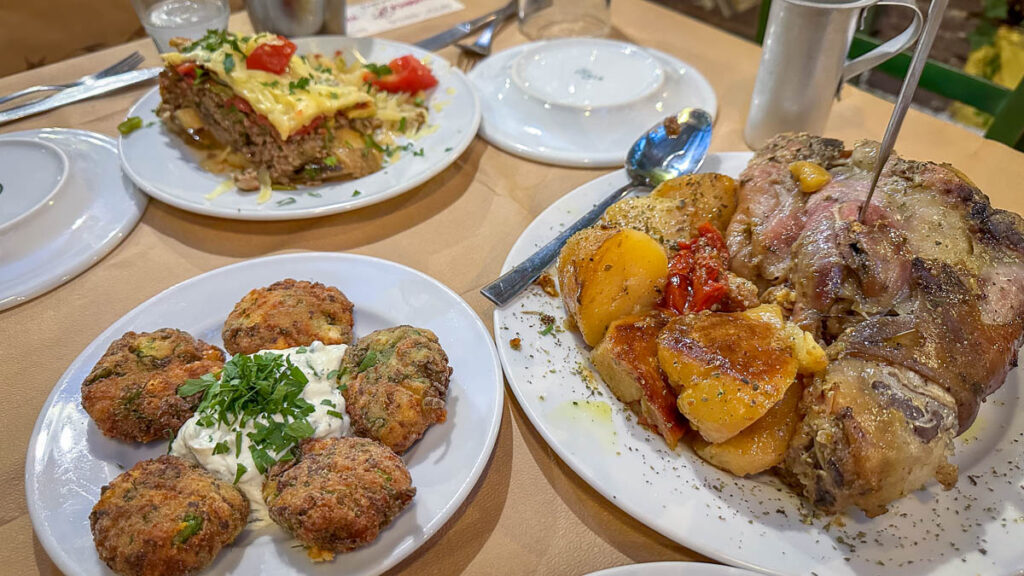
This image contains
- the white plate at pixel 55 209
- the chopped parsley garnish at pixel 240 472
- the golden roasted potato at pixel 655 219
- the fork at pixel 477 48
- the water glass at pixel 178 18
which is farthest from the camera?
the fork at pixel 477 48

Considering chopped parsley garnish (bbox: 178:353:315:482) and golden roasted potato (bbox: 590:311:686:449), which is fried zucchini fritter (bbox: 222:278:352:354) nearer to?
chopped parsley garnish (bbox: 178:353:315:482)

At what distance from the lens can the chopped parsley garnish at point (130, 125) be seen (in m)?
2.33

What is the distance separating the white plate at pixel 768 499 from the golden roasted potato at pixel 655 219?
0.44 metres

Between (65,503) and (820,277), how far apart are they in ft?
5.58

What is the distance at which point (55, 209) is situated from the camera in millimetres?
2006

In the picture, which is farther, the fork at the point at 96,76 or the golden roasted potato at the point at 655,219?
the fork at the point at 96,76

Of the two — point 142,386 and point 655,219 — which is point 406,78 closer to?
point 655,219

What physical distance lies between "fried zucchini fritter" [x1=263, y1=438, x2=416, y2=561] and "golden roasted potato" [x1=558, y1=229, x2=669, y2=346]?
1.95ft

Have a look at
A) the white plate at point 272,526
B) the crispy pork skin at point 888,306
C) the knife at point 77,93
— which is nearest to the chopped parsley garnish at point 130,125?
the knife at point 77,93

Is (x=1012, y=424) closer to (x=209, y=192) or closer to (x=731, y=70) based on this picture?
(x=731, y=70)

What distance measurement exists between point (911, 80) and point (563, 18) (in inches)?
93.6

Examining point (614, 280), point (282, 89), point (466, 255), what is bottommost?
point (466, 255)

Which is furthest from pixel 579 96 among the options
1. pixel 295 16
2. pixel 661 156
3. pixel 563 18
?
pixel 295 16

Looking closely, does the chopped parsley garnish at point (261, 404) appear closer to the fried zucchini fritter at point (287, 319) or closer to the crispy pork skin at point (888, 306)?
the fried zucchini fritter at point (287, 319)
